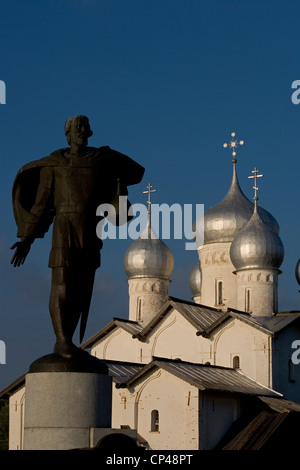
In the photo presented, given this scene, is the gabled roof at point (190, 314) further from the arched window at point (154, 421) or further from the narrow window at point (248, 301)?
the arched window at point (154, 421)

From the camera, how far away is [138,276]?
3119 cm

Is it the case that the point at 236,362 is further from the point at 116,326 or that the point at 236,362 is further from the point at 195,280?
the point at 195,280

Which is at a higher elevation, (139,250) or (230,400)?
(139,250)

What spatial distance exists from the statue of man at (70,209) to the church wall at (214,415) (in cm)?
1644

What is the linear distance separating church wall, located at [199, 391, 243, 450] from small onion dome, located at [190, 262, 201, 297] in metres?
11.1

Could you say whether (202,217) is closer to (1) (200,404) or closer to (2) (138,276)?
(2) (138,276)

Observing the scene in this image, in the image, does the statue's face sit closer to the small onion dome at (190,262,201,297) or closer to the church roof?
the church roof

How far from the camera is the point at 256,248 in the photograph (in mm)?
27547

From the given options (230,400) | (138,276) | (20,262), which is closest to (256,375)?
(230,400)

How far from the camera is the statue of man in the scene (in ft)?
22.1

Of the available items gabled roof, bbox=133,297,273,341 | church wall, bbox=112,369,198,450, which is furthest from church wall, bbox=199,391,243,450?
gabled roof, bbox=133,297,273,341

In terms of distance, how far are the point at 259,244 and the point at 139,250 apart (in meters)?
5.45

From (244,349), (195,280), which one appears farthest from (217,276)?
(195,280)
